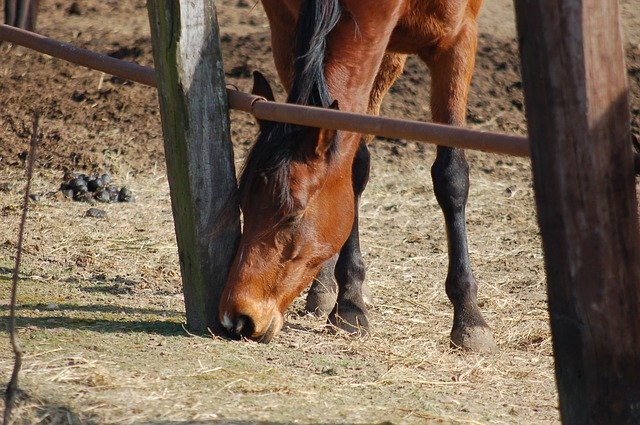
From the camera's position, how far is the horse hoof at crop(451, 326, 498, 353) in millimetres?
4297

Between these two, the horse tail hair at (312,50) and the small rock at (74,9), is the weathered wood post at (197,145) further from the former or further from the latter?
the small rock at (74,9)

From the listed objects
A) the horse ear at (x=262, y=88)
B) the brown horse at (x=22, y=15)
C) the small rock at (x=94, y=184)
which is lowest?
the small rock at (x=94, y=184)

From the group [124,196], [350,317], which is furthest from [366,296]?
[124,196]

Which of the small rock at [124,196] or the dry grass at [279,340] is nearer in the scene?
the dry grass at [279,340]

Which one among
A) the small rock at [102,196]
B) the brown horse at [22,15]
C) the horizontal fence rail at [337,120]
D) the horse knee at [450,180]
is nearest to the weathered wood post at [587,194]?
the horizontal fence rail at [337,120]

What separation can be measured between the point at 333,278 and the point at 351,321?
0.54 metres

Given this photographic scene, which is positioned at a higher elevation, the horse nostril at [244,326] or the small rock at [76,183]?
the small rock at [76,183]

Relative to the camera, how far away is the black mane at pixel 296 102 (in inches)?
145

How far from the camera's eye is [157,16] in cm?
370

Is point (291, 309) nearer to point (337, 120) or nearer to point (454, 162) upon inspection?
point (454, 162)

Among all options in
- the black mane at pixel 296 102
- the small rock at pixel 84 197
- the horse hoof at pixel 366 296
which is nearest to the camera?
the black mane at pixel 296 102

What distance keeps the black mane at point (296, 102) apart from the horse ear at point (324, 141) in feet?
0.24

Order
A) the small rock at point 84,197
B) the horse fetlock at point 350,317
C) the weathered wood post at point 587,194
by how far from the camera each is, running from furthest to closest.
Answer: the small rock at point 84,197 → the horse fetlock at point 350,317 → the weathered wood post at point 587,194

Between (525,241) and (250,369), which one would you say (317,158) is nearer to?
(250,369)
